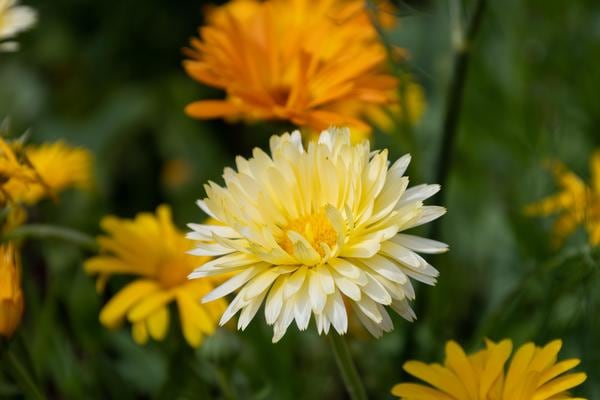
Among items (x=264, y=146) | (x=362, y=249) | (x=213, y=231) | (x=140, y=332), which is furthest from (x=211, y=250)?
(x=264, y=146)

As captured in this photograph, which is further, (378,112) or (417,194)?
(378,112)

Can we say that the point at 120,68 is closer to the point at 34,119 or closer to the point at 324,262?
the point at 34,119

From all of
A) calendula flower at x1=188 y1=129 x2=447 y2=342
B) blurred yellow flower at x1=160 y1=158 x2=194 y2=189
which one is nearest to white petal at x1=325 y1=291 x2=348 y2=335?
calendula flower at x1=188 y1=129 x2=447 y2=342

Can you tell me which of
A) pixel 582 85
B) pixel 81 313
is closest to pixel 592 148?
pixel 582 85

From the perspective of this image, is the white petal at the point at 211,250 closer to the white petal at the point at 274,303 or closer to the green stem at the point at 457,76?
the white petal at the point at 274,303

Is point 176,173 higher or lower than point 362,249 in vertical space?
lower

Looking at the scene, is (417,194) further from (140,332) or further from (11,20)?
(11,20)

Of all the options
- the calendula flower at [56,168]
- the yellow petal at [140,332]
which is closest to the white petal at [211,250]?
the yellow petal at [140,332]
